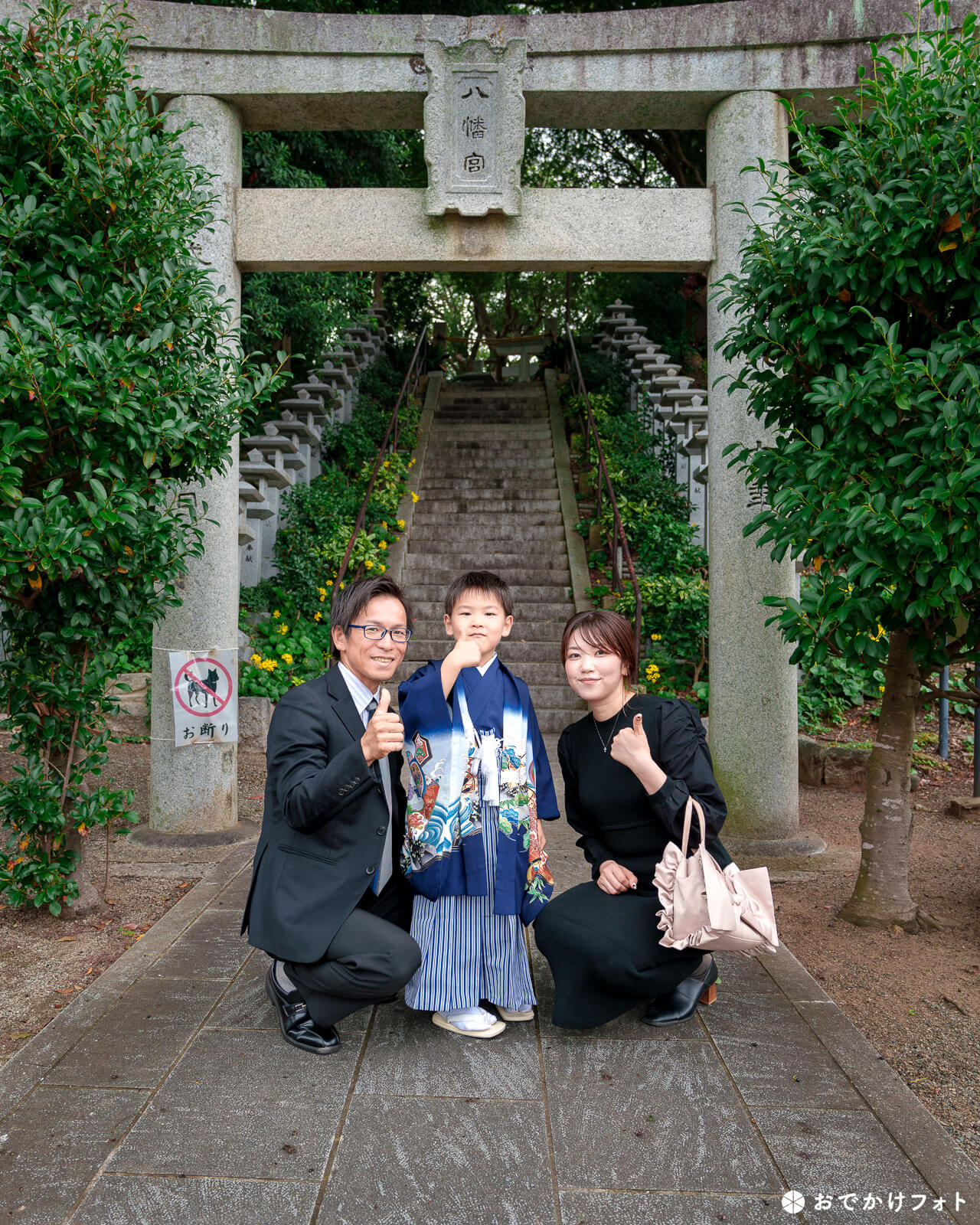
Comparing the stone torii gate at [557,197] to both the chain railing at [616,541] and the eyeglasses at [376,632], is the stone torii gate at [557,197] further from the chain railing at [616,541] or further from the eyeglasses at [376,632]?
the eyeglasses at [376,632]

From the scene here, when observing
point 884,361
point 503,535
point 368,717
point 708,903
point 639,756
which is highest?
point 503,535

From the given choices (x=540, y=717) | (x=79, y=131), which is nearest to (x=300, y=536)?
(x=540, y=717)

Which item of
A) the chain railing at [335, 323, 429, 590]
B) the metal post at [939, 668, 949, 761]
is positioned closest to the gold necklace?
the metal post at [939, 668, 949, 761]

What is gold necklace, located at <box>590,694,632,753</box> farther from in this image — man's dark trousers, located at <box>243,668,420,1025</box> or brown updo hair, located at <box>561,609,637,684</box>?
→ man's dark trousers, located at <box>243,668,420,1025</box>

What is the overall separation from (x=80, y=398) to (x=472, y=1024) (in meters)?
2.54

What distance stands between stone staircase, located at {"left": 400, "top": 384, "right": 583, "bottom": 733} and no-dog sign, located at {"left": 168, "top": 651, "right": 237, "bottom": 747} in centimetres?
306

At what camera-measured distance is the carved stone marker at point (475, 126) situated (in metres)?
4.72

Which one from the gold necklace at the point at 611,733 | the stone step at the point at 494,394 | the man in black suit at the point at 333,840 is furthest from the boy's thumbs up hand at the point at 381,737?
the stone step at the point at 494,394

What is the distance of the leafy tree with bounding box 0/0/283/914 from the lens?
3080mm

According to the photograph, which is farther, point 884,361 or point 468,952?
point 884,361

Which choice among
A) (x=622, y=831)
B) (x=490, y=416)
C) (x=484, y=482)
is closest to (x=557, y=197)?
(x=622, y=831)

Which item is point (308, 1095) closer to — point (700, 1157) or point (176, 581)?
point (700, 1157)

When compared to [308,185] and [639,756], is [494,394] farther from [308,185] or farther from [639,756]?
[639,756]

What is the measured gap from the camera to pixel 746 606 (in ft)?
16.2
